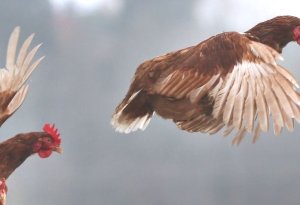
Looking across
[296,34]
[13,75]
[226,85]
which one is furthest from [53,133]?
[296,34]

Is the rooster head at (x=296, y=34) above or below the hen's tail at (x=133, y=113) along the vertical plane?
above

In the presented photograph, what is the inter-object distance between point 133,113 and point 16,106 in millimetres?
359

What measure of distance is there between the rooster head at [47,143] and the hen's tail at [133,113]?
211mm

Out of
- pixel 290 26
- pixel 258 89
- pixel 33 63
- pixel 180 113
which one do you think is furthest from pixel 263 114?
pixel 33 63

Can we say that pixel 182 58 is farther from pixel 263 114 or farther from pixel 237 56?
pixel 263 114

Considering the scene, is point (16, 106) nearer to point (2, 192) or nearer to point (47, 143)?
point (47, 143)

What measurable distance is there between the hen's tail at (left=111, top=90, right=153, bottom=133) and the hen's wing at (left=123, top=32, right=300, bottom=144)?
47mm

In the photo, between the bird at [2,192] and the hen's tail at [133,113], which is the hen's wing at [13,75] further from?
the hen's tail at [133,113]

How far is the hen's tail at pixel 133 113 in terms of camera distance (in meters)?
1.33

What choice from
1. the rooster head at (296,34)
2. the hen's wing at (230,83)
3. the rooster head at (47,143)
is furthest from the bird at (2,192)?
the rooster head at (296,34)

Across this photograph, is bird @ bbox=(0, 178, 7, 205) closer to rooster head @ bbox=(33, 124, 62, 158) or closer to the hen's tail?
rooster head @ bbox=(33, 124, 62, 158)

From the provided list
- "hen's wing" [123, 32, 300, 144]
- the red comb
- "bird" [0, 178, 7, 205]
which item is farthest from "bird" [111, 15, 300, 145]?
"bird" [0, 178, 7, 205]

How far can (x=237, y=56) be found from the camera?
117 centimetres

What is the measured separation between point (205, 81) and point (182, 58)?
0.12 metres
